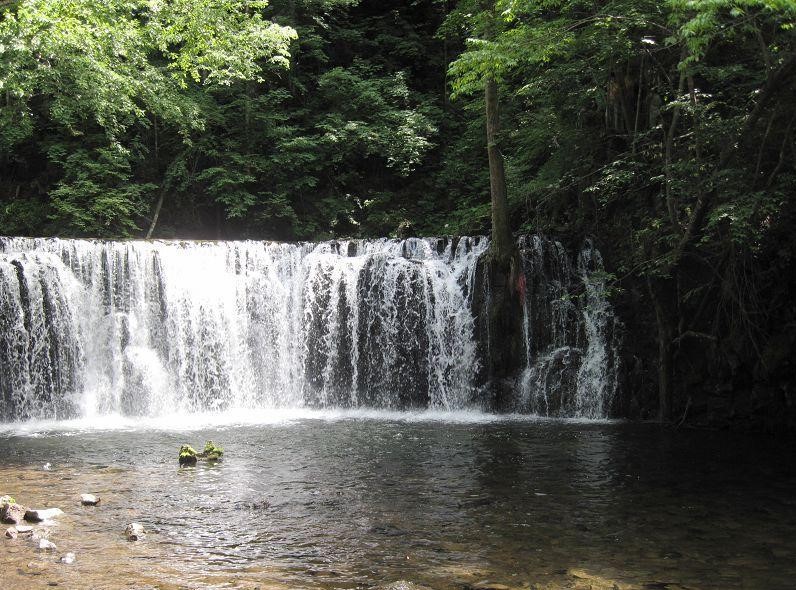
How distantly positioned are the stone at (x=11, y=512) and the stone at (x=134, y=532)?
0.99 meters

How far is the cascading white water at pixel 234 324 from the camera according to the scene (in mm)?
12664

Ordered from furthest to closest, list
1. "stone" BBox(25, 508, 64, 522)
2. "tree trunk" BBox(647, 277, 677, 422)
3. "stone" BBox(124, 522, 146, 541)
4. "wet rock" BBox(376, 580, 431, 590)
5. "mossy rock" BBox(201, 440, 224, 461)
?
"tree trunk" BBox(647, 277, 677, 422), "mossy rock" BBox(201, 440, 224, 461), "stone" BBox(25, 508, 64, 522), "stone" BBox(124, 522, 146, 541), "wet rock" BBox(376, 580, 431, 590)

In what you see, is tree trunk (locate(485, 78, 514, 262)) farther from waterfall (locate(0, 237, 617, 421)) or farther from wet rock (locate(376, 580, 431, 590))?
wet rock (locate(376, 580, 431, 590))

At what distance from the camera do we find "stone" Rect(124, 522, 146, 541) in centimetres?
564

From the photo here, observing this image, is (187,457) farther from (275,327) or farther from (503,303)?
(503,303)

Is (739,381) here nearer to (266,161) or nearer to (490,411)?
(490,411)

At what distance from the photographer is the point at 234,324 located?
14.0 meters

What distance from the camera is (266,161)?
1984 cm

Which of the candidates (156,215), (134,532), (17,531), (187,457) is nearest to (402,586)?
(134,532)

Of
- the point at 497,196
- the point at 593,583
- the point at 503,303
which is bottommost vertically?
the point at 593,583

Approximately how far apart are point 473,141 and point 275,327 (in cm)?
839

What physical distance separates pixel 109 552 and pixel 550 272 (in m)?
9.78

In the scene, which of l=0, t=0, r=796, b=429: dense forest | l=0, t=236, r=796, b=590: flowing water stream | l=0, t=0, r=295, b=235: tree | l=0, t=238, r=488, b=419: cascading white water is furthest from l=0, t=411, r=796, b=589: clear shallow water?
l=0, t=0, r=295, b=235: tree

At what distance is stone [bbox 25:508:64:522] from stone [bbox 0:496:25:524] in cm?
6
